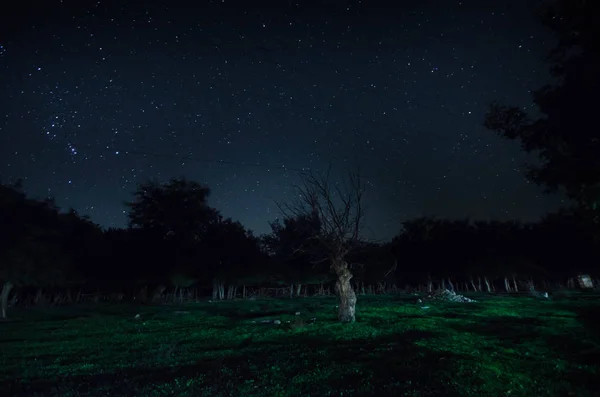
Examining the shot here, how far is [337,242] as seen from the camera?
2945cm

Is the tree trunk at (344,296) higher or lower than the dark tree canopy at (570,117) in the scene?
lower

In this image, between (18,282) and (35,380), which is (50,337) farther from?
(18,282)

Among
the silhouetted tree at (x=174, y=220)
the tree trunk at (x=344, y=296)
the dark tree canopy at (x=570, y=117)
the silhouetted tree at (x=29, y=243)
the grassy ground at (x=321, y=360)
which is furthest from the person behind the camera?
A: the silhouetted tree at (x=174, y=220)

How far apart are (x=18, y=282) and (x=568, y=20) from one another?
60.5 metres

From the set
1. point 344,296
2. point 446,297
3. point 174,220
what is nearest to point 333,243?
point 344,296

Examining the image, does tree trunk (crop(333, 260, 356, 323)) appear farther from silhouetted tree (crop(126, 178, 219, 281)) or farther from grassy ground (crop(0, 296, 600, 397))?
silhouetted tree (crop(126, 178, 219, 281))

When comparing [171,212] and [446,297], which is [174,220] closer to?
[171,212]

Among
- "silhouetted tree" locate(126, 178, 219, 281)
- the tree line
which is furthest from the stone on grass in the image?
"silhouetted tree" locate(126, 178, 219, 281)

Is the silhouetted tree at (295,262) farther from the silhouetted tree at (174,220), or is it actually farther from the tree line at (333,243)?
the silhouetted tree at (174,220)

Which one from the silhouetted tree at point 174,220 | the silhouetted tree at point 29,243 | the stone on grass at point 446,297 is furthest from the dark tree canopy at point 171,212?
the stone on grass at point 446,297

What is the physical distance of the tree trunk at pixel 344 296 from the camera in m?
27.1

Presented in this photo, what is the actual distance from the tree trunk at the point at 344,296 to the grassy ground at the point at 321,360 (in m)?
0.97

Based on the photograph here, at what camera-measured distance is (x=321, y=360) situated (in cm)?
1516

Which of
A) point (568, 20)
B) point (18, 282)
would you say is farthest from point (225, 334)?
point (18, 282)
